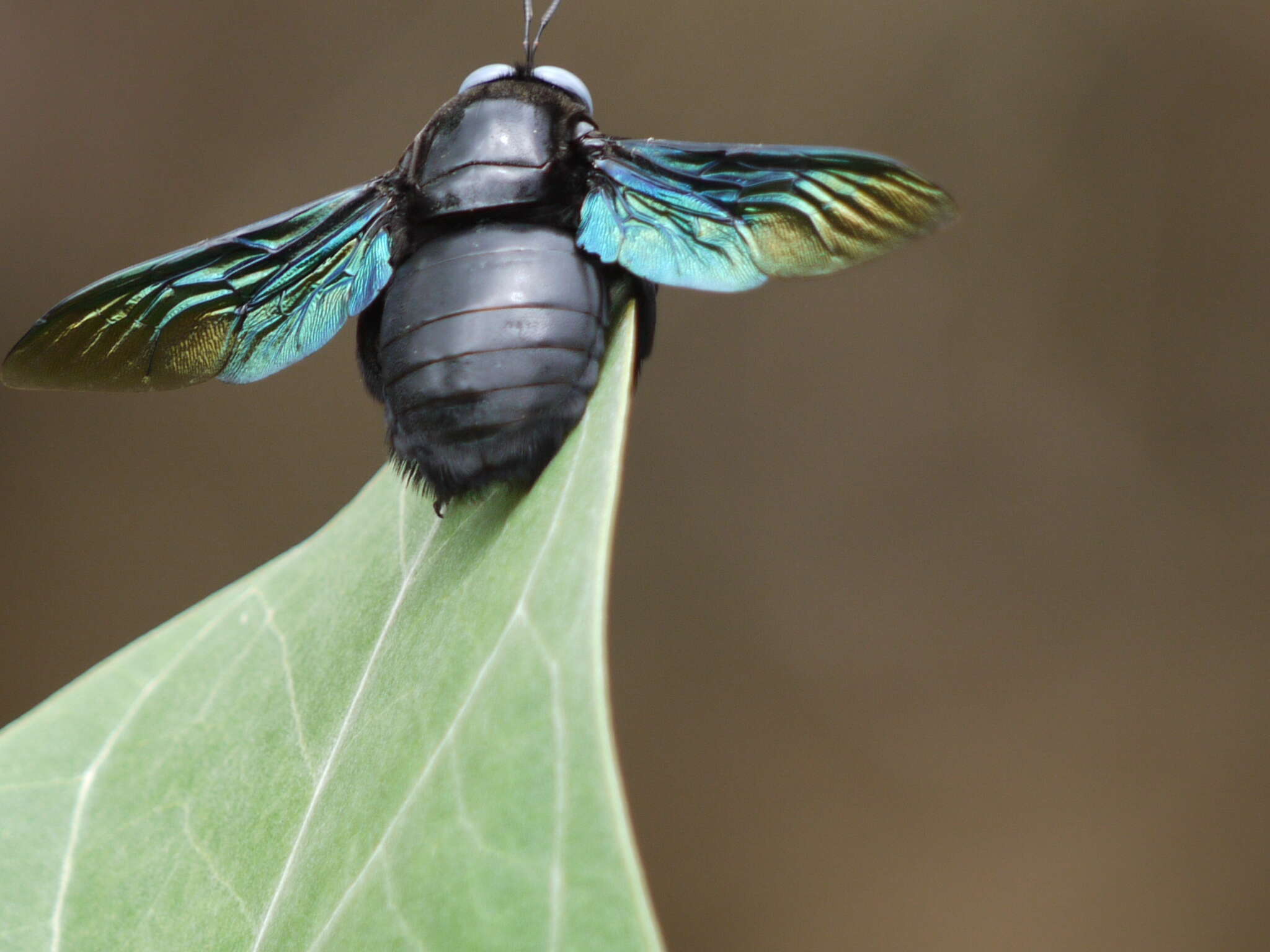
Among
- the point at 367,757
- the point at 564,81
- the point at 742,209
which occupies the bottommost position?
the point at 367,757

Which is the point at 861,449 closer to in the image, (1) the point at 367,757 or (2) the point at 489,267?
(2) the point at 489,267

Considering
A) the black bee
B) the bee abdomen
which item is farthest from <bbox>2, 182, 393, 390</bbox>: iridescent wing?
the bee abdomen

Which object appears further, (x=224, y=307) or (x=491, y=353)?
(x=224, y=307)

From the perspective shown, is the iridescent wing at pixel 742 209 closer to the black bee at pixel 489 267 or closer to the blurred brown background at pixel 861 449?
the black bee at pixel 489 267

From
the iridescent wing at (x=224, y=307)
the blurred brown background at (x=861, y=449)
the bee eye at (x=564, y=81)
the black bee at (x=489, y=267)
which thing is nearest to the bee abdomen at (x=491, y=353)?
the black bee at (x=489, y=267)

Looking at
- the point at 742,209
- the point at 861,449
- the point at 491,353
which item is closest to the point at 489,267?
the point at 491,353

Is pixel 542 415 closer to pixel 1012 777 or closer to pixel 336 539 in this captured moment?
pixel 336 539
